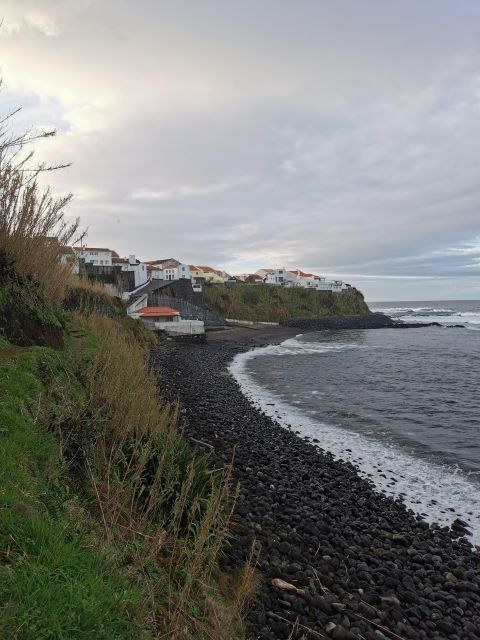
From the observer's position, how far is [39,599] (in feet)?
7.98

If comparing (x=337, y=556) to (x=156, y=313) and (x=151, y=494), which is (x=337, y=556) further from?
(x=156, y=313)

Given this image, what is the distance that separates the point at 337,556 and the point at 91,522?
4.12 m

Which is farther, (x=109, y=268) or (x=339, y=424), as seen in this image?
(x=109, y=268)

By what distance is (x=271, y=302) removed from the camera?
284ft

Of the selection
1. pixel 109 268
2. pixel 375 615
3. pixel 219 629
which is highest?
pixel 109 268

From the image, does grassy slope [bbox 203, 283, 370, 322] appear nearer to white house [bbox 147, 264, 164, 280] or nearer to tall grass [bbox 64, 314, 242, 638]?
white house [bbox 147, 264, 164, 280]

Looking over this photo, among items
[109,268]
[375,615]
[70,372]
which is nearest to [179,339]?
[109,268]

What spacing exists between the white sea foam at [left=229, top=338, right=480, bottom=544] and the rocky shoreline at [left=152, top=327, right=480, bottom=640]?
19.9 inches

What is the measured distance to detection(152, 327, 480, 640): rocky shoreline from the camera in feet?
14.8

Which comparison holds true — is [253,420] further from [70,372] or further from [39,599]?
[39,599]

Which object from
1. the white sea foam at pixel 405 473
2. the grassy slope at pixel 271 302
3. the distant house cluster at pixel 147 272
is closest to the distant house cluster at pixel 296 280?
the distant house cluster at pixel 147 272

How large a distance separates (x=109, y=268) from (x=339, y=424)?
48.8m

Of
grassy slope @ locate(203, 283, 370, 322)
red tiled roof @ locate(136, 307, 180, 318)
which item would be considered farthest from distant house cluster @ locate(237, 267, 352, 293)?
red tiled roof @ locate(136, 307, 180, 318)

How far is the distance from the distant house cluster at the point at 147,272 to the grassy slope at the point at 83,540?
23.0 feet
